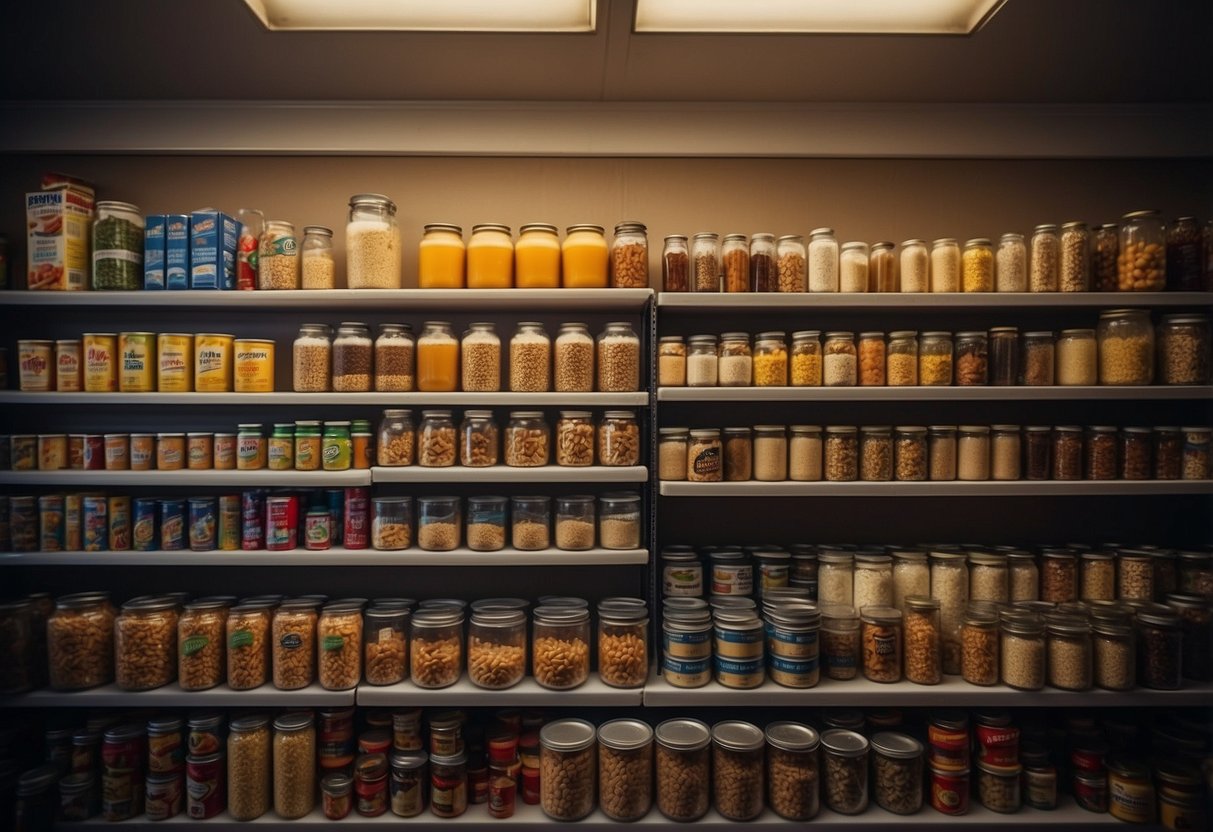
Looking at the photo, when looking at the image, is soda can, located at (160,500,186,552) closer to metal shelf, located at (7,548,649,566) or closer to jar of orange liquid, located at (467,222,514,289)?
metal shelf, located at (7,548,649,566)

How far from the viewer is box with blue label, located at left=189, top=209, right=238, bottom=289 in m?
1.89

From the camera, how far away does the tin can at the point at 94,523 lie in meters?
1.90

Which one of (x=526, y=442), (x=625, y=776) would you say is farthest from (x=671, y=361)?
(x=625, y=776)

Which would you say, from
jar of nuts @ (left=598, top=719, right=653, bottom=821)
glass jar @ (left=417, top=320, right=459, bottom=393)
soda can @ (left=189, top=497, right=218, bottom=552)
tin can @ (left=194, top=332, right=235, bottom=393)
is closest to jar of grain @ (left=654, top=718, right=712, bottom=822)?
jar of nuts @ (left=598, top=719, right=653, bottom=821)

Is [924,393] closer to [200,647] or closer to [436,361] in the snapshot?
[436,361]

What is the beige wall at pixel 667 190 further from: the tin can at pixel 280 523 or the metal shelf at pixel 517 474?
the tin can at pixel 280 523

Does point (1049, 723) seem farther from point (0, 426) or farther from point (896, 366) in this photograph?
point (0, 426)

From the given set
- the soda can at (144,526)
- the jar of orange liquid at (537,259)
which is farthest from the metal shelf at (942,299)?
the soda can at (144,526)

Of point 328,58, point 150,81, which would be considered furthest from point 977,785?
point 150,81

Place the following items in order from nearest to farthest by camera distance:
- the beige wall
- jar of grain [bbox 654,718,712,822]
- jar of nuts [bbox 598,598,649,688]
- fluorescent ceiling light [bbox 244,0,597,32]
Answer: fluorescent ceiling light [bbox 244,0,597,32], jar of grain [bbox 654,718,712,822], jar of nuts [bbox 598,598,649,688], the beige wall

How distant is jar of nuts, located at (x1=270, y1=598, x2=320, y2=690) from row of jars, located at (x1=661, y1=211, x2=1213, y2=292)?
4.84 ft

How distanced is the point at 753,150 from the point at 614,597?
1.59 m

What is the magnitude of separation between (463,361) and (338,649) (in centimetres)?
91

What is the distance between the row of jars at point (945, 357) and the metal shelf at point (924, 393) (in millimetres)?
46
